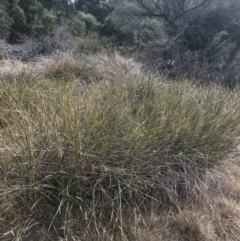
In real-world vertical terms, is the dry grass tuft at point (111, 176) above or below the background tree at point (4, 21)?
above

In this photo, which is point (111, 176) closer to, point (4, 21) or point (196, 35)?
point (196, 35)

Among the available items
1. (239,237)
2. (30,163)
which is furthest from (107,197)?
(239,237)

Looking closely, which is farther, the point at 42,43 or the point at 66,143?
the point at 42,43

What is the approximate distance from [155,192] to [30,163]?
1.07m

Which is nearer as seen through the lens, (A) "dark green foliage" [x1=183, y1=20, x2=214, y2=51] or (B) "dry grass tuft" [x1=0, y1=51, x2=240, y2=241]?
(B) "dry grass tuft" [x1=0, y1=51, x2=240, y2=241]

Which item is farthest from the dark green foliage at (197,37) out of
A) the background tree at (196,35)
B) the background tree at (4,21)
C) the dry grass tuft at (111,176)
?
the background tree at (4,21)

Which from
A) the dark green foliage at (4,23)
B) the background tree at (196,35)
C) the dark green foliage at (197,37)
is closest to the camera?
the background tree at (196,35)

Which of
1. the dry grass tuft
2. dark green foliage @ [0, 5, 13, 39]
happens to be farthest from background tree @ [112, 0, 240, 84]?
the dry grass tuft

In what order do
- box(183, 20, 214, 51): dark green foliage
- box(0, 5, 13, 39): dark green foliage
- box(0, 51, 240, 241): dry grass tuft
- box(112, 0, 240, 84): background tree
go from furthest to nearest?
box(0, 5, 13, 39): dark green foliage < box(183, 20, 214, 51): dark green foliage < box(112, 0, 240, 84): background tree < box(0, 51, 240, 241): dry grass tuft

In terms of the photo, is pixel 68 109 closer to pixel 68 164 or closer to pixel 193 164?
pixel 68 164

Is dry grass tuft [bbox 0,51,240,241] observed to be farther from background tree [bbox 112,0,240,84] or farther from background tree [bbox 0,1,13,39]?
background tree [bbox 0,1,13,39]

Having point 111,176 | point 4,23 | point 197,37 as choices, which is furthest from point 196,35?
point 4,23

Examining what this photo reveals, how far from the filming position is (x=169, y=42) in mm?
9203

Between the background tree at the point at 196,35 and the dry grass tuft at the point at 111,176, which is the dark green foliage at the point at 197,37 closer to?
the background tree at the point at 196,35
